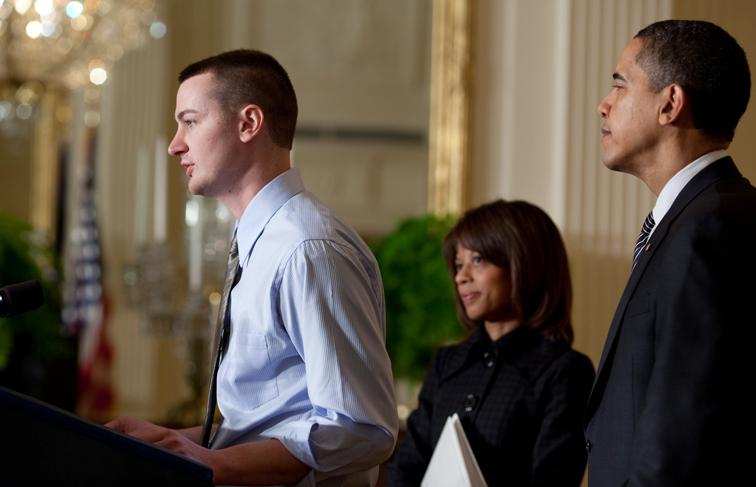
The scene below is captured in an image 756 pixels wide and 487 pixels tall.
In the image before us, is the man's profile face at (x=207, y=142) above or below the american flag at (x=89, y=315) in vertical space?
above

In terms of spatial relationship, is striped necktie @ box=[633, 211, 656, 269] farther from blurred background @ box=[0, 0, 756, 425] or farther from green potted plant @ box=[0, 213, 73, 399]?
green potted plant @ box=[0, 213, 73, 399]

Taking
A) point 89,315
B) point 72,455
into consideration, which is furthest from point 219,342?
point 89,315

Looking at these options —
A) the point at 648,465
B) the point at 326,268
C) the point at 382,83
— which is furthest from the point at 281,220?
the point at 382,83

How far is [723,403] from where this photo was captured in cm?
156

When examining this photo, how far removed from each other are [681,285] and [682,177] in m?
0.26

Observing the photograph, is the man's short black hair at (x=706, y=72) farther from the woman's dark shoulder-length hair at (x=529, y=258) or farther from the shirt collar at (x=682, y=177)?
the woman's dark shoulder-length hair at (x=529, y=258)

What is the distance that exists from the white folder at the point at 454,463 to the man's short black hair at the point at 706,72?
2.76 ft

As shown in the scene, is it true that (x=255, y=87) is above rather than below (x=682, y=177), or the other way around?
above

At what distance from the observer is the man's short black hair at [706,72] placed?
1.81 metres

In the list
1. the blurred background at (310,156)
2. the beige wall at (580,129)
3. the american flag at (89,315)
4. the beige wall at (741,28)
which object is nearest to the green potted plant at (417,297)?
the blurred background at (310,156)

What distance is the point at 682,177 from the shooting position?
5.95 ft

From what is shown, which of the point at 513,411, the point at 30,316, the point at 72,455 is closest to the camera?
the point at 72,455

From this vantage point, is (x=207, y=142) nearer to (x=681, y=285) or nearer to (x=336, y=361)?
(x=336, y=361)

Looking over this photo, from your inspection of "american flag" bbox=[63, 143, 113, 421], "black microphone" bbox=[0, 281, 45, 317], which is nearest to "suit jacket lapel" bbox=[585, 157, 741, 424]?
"black microphone" bbox=[0, 281, 45, 317]
